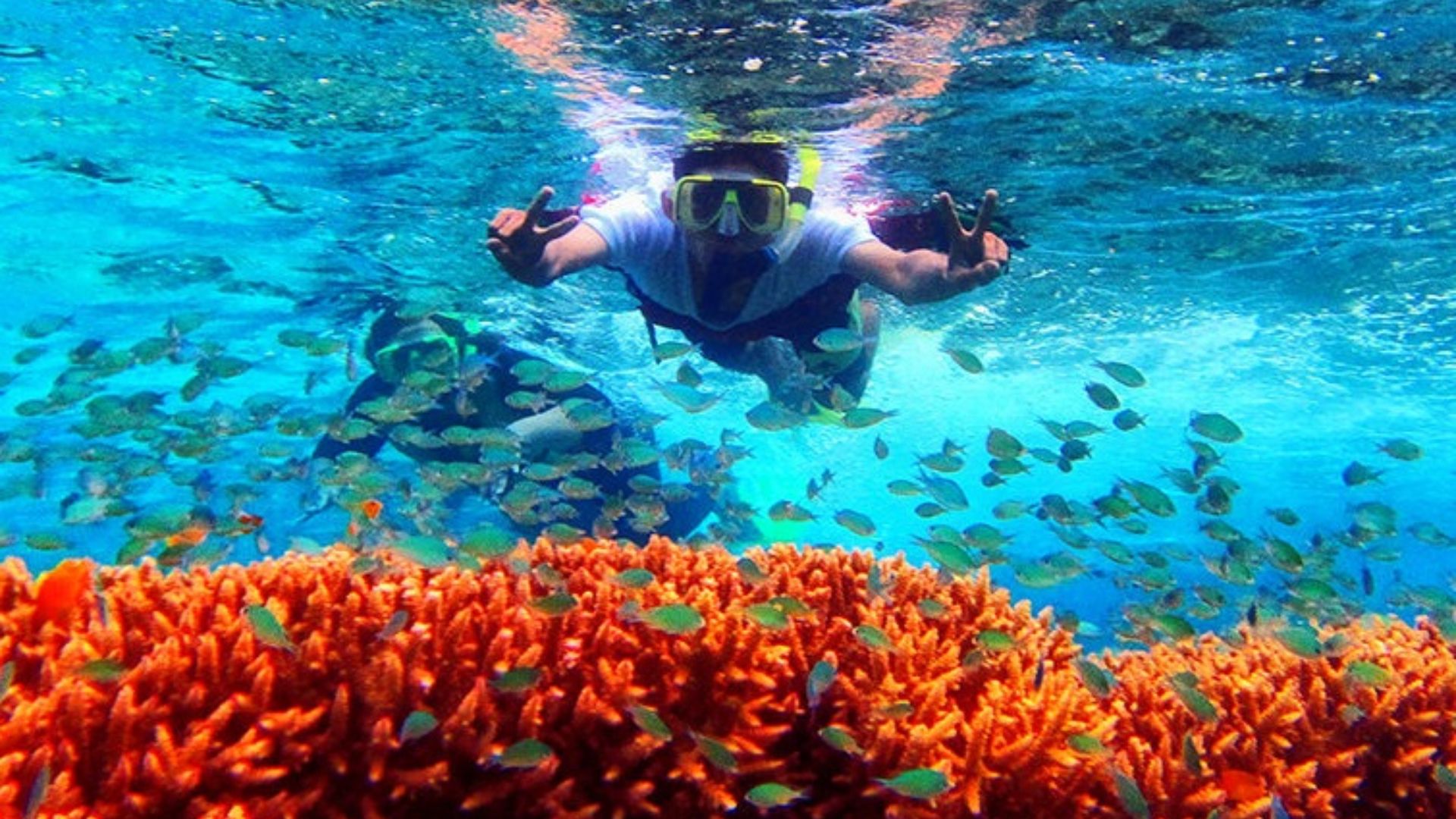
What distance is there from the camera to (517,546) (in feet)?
14.7

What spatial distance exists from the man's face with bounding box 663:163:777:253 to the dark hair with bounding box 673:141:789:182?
171 inches

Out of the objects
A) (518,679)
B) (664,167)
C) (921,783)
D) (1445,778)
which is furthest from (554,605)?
(664,167)

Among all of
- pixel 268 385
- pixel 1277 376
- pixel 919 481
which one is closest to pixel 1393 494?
pixel 1277 376

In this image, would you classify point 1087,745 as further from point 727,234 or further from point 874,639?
point 727,234

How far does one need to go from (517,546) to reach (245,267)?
52.8 ft

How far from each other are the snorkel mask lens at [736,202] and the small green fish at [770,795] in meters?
5.27

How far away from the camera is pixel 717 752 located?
3062 mm

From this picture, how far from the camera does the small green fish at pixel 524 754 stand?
2.89 m

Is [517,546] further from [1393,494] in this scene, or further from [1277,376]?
[1393,494]

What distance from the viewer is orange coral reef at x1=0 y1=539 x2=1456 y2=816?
2.87m

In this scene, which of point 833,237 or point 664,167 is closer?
point 833,237

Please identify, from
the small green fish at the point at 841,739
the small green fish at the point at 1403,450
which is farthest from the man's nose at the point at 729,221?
the small green fish at the point at 1403,450

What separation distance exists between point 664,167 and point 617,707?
36.6 ft

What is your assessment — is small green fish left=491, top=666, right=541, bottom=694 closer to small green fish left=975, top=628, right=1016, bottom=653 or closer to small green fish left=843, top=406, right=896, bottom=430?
small green fish left=975, top=628, right=1016, bottom=653
